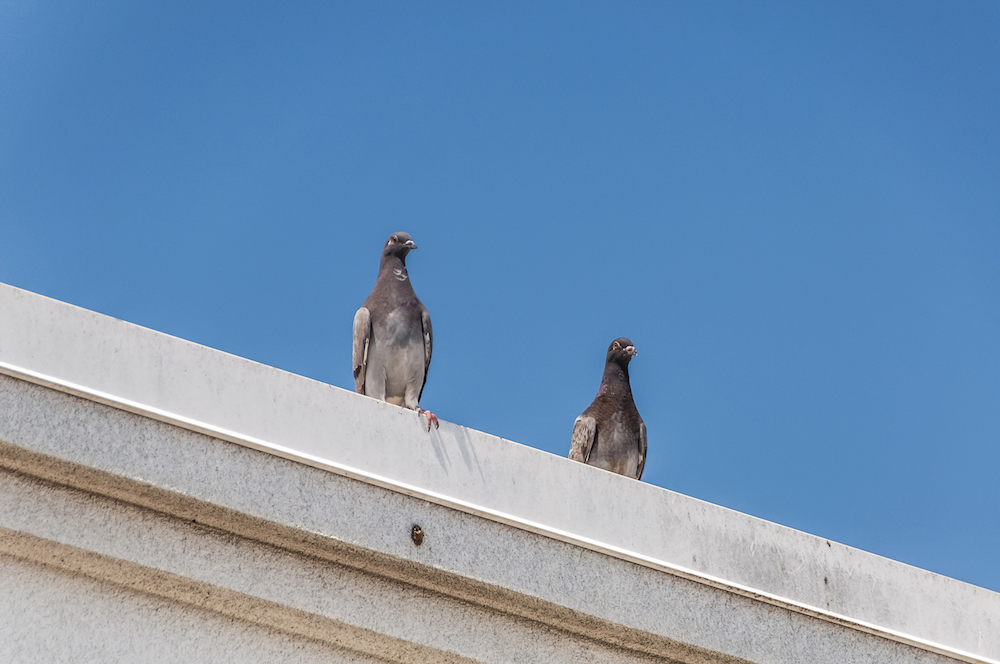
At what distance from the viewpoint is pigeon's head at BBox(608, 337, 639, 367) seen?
7.13m

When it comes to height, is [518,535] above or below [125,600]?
above

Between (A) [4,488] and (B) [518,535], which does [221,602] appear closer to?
(A) [4,488]

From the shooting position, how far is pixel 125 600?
3.20m

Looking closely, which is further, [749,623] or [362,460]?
[749,623]

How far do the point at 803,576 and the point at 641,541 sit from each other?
78 cm

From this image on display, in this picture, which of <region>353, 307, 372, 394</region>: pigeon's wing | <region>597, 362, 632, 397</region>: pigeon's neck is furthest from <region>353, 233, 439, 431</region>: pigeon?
<region>597, 362, 632, 397</region>: pigeon's neck

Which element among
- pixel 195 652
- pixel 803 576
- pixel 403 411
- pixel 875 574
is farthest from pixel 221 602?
pixel 875 574

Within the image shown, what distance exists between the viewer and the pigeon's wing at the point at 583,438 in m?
6.70

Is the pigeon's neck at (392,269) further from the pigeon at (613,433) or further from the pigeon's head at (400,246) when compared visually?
the pigeon at (613,433)

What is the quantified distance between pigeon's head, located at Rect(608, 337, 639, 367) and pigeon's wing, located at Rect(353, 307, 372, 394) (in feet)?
6.19

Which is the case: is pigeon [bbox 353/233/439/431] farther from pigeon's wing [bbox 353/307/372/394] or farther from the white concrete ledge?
the white concrete ledge

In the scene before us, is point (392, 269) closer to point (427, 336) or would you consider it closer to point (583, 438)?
point (427, 336)

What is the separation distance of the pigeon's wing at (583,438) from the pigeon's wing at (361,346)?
4.90 ft

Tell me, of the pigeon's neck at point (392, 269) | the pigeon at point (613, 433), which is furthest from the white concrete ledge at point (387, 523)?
the pigeon's neck at point (392, 269)
